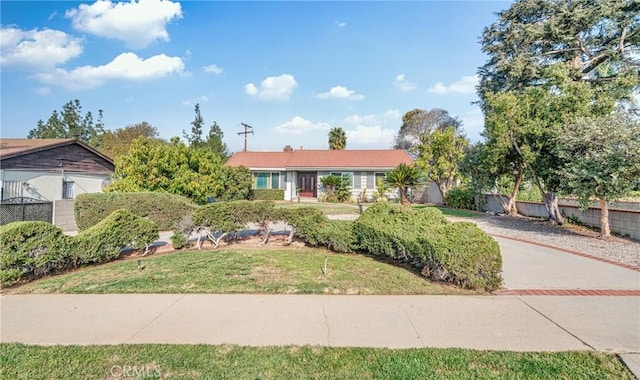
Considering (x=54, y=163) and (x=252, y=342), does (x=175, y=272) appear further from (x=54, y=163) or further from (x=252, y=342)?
(x=54, y=163)

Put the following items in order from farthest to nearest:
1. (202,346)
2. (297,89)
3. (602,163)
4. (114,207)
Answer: (297,89), (114,207), (602,163), (202,346)

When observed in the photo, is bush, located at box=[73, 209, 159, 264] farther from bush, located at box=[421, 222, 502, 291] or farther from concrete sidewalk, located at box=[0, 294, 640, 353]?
bush, located at box=[421, 222, 502, 291]

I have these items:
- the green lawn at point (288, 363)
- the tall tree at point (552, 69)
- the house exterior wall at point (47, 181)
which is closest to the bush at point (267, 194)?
the house exterior wall at point (47, 181)

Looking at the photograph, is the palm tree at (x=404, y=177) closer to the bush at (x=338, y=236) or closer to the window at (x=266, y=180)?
→ the window at (x=266, y=180)

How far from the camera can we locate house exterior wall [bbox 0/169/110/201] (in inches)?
563

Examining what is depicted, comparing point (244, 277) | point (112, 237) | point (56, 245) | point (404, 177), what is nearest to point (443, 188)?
point (404, 177)

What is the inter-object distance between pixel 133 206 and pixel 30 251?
505 centimetres

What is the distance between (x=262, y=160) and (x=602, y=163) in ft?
69.8

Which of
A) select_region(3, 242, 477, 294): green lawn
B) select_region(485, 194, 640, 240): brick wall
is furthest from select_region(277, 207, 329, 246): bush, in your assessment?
select_region(485, 194, 640, 240): brick wall

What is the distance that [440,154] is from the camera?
1950 cm

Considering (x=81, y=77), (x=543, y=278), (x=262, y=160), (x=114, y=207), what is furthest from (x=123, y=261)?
(x=262, y=160)

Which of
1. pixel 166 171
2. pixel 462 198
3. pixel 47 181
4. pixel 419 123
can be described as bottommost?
pixel 462 198

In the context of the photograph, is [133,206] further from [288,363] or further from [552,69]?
[552,69]

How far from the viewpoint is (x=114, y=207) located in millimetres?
9953
